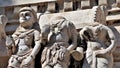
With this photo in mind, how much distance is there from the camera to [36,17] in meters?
9.31

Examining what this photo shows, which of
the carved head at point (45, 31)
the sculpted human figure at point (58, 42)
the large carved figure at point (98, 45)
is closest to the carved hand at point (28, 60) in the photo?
the sculpted human figure at point (58, 42)

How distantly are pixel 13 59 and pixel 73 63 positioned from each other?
983mm

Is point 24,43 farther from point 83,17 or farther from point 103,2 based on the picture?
point 103,2

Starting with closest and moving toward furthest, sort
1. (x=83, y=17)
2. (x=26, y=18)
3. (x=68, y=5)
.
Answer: (x=26, y=18)
(x=83, y=17)
(x=68, y=5)

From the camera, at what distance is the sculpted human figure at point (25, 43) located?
8.59 m

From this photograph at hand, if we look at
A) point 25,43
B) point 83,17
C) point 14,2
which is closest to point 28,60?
point 25,43

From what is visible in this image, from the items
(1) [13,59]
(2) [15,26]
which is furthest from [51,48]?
(2) [15,26]

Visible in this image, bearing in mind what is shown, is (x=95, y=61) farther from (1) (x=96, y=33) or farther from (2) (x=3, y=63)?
(2) (x=3, y=63)

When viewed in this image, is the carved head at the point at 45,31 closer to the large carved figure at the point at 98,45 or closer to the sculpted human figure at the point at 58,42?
the sculpted human figure at the point at 58,42

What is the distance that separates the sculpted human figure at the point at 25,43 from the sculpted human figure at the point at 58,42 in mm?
212

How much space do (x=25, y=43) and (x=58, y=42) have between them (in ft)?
2.01

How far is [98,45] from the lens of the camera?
8.63 metres

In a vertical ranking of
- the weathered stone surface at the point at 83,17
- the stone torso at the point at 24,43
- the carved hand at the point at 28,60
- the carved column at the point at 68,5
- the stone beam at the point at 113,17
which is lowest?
the carved hand at the point at 28,60

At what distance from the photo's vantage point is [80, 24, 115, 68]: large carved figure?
27.6 ft
